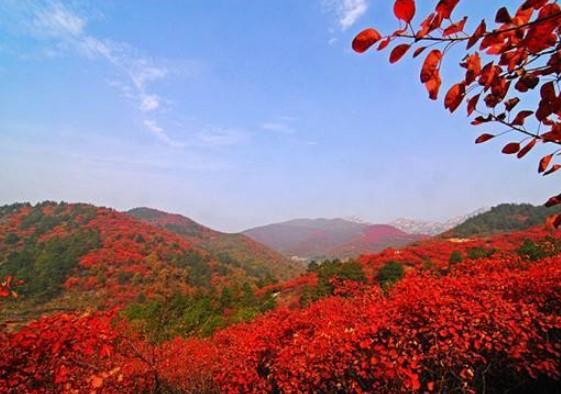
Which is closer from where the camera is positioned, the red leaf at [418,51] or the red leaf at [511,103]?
the red leaf at [418,51]

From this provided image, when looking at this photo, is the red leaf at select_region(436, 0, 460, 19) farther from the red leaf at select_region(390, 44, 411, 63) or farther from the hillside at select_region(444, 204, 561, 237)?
the hillside at select_region(444, 204, 561, 237)

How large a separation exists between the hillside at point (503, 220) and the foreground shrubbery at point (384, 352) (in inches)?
2027

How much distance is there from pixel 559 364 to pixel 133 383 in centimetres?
793

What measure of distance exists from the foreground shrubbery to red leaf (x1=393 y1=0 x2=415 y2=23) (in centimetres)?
427

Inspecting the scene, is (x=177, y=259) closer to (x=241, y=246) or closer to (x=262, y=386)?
(x=241, y=246)

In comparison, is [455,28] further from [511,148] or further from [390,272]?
[390,272]

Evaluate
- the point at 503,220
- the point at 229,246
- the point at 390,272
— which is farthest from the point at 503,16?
the point at 229,246

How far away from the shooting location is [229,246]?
100125mm

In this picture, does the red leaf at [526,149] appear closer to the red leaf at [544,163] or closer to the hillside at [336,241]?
the red leaf at [544,163]

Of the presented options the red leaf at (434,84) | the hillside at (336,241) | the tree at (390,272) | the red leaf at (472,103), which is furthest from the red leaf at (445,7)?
the hillside at (336,241)

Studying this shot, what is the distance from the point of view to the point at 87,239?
60.8 meters

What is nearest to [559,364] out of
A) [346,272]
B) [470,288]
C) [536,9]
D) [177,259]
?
[470,288]

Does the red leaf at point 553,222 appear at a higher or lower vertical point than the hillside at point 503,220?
lower

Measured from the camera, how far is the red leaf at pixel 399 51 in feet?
2.94
